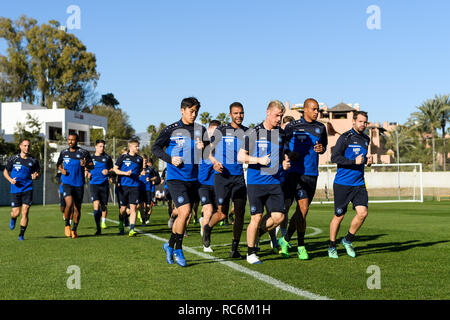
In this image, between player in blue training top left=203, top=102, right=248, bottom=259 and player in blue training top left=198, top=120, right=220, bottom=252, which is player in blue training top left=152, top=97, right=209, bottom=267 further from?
player in blue training top left=198, top=120, right=220, bottom=252

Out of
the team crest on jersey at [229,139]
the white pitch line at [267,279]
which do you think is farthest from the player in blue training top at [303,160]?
the white pitch line at [267,279]

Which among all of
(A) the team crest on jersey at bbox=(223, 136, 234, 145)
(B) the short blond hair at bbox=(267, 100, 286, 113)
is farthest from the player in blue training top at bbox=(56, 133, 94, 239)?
(B) the short blond hair at bbox=(267, 100, 286, 113)

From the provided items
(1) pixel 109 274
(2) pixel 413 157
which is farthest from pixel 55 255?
(2) pixel 413 157

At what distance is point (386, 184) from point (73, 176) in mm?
31358

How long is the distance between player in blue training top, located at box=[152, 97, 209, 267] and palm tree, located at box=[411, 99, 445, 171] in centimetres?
6978

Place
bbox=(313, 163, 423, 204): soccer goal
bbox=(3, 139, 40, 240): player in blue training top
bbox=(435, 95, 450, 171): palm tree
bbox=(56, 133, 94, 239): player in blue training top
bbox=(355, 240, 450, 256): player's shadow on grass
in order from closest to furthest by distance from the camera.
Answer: bbox=(355, 240, 450, 256): player's shadow on grass < bbox=(3, 139, 40, 240): player in blue training top < bbox=(56, 133, 94, 239): player in blue training top < bbox=(313, 163, 423, 204): soccer goal < bbox=(435, 95, 450, 171): palm tree

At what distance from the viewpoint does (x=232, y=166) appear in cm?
884

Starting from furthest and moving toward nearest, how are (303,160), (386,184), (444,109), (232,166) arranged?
(444,109) → (386,184) → (232,166) → (303,160)

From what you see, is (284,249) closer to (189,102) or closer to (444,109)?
(189,102)

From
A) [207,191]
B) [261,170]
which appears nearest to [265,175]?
[261,170]

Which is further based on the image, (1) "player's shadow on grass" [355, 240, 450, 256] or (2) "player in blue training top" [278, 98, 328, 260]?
(1) "player's shadow on grass" [355, 240, 450, 256]

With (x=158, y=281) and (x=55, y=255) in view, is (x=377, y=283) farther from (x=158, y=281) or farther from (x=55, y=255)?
(x=55, y=255)

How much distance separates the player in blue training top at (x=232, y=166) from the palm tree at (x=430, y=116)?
68.5m

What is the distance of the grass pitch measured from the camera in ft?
18.0
